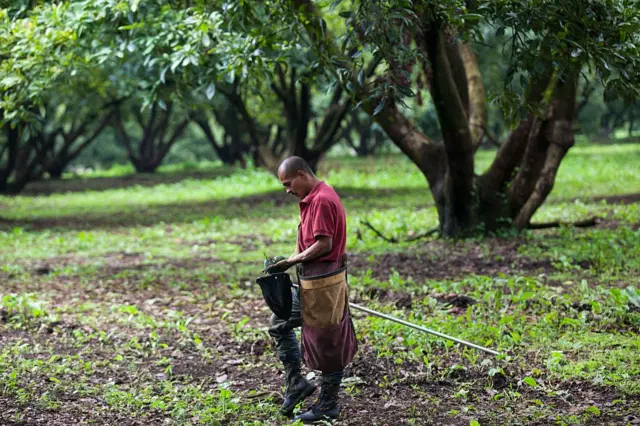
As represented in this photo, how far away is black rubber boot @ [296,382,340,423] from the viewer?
15.9 ft

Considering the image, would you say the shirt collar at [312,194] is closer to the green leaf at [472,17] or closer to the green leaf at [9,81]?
the green leaf at [472,17]

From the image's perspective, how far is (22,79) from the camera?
7516mm

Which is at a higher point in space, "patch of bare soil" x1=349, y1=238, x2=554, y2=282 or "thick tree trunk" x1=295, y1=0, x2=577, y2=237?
"thick tree trunk" x1=295, y1=0, x2=577, y2=237

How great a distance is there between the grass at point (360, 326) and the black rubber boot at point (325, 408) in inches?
9.5

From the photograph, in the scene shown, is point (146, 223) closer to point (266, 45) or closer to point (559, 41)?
point (266, 45)

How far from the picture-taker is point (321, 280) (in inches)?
186

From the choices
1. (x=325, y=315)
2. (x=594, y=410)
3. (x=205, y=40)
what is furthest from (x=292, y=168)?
(x=205, y=40)

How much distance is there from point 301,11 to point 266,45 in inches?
24.8

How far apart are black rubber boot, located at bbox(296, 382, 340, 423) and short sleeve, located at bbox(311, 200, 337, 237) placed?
0.94 meters

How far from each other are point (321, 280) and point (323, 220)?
36 centimetres

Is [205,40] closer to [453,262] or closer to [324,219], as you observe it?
[324,219]

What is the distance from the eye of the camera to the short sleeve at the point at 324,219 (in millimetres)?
4625

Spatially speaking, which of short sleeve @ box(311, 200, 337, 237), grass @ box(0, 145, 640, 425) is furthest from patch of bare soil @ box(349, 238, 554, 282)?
short sleeve @ box(311, 200, 337, 237)

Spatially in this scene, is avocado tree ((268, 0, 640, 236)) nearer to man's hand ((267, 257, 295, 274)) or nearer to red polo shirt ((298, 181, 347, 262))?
red polo shirt ((298, 181, 347, 262))
